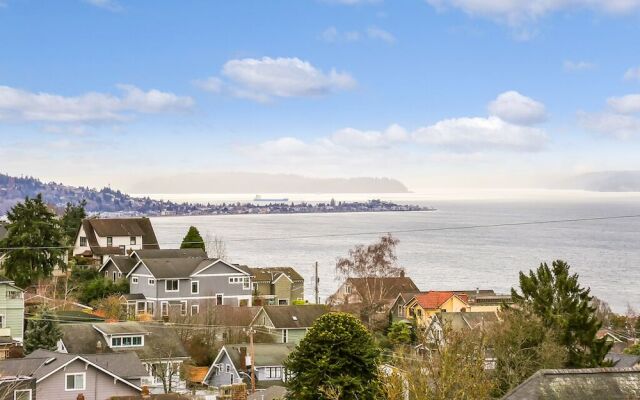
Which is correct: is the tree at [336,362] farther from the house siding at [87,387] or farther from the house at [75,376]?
the house siding at [87,387]

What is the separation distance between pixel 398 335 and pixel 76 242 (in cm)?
4588

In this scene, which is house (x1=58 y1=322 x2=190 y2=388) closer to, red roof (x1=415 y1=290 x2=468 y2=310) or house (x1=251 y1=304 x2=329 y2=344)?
house (x1=251 y1=304 x2=329 y2=344)

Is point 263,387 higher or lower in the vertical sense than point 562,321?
lower

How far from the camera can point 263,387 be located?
153 feet

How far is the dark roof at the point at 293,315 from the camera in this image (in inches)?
2375

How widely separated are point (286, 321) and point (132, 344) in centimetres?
1473

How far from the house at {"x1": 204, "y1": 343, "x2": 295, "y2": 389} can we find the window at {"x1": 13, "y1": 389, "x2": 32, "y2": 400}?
13.7 meters

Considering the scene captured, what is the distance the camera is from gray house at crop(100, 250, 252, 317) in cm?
6812

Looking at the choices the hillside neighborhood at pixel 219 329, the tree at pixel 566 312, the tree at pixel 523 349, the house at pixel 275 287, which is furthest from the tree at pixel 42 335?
the house at pixel 275 287

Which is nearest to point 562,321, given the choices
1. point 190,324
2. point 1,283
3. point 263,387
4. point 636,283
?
point 263,387

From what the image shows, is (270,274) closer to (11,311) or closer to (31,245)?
(31,245)

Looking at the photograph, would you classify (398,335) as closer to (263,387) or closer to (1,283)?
(263,387)

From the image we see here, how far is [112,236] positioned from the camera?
92.1 metres

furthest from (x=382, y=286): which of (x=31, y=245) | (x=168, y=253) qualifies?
(x=31, y=245)
